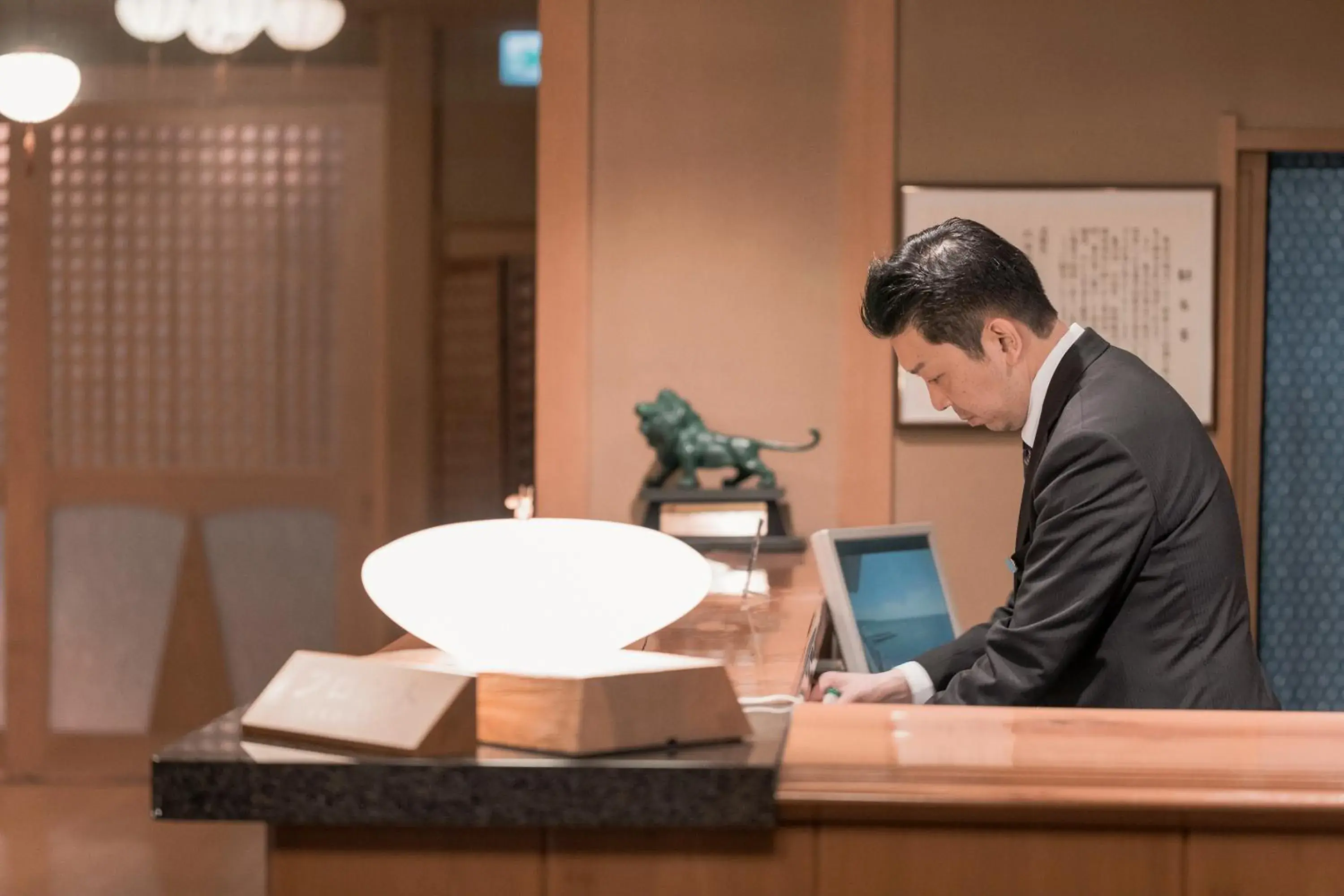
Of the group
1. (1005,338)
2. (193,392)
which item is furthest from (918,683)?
(193,392)

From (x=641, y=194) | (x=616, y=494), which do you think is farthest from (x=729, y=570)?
(x=641, y=194)

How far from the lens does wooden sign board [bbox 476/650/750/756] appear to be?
3.10ft

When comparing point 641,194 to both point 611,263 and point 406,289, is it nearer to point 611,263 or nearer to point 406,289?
point 611,263

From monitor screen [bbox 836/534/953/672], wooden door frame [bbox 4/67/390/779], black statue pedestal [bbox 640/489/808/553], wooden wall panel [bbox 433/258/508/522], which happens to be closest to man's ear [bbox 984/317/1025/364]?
monitor screen [bbox 836/534/953/672]

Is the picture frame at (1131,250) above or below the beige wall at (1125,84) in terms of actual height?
below

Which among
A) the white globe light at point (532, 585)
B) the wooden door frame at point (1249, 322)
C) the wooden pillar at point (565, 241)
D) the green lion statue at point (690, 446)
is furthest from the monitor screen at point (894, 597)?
the wooden door frame at point (1249, 322)

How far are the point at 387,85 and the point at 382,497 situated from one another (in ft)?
4.21

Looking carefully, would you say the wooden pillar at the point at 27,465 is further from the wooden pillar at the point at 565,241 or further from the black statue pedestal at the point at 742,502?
the black statue pedestal at the point at 742,502

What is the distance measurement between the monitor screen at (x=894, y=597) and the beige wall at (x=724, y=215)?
129 centimetres

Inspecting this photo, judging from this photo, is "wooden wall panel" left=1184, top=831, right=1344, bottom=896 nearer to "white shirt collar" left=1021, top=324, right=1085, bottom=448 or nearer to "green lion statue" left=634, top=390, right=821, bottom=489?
"white shirt collar" left=1021, top=324, right=1085, bottom=448

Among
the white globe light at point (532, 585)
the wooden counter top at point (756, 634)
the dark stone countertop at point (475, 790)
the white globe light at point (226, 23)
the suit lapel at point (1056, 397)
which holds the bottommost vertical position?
the wooden counter top at point (756, 634)

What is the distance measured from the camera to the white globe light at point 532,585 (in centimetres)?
99

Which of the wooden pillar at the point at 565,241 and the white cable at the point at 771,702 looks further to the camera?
the wooden pillar at the point at 565,241

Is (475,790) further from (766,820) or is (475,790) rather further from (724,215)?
(724,215)
